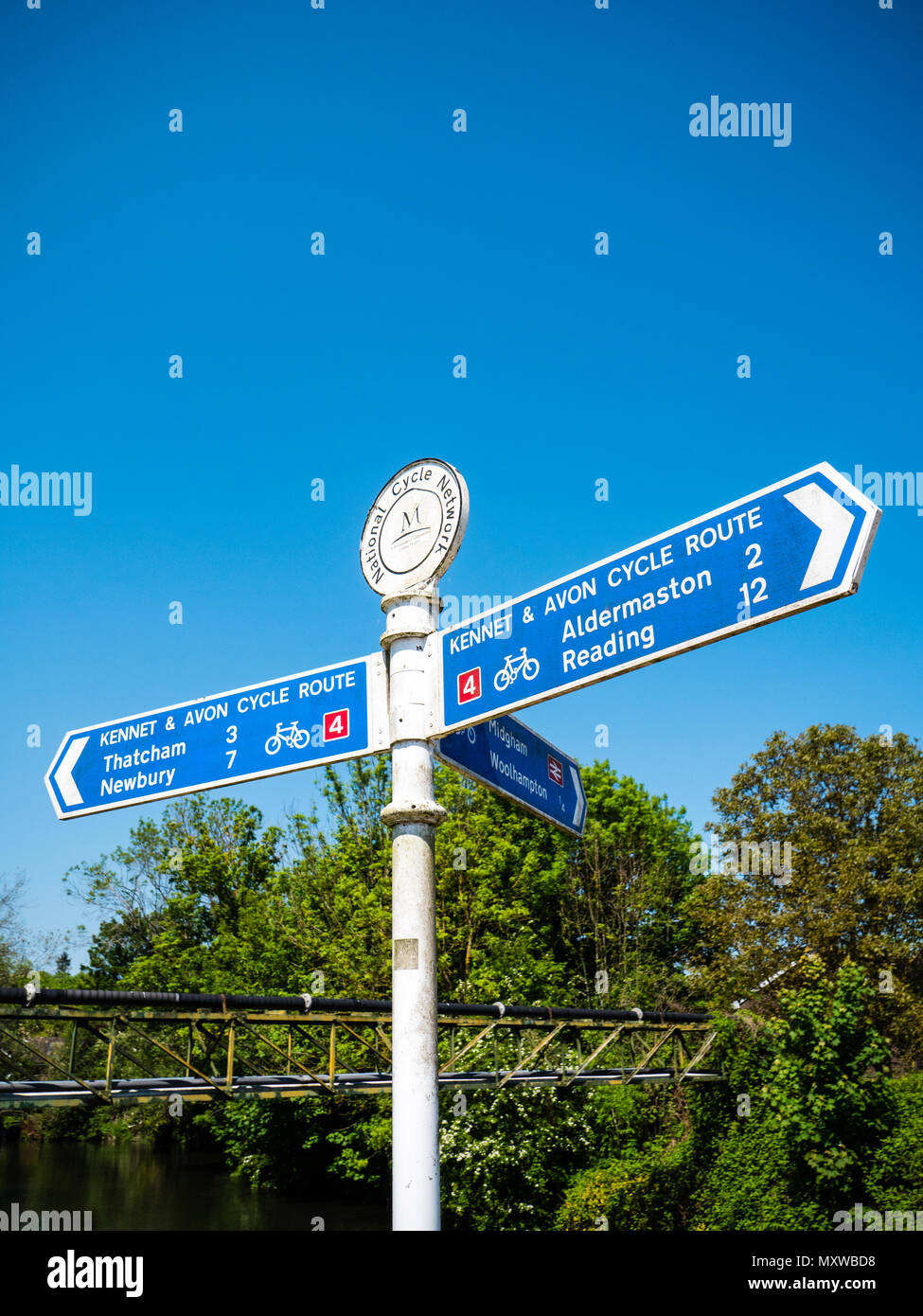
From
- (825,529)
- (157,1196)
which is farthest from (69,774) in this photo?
(157,1196)

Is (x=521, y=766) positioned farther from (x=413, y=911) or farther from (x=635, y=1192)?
(x=635, y=1192)

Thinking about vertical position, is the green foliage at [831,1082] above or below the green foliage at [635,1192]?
above

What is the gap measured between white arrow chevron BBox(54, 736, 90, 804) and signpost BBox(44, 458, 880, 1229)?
30 mm

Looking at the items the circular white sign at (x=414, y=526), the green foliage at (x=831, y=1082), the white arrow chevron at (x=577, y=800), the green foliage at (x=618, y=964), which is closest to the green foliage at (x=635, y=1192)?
the green foliage at (x=618, y=964)

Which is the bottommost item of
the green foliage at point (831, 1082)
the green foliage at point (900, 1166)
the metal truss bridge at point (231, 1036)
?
the green foliage at point (900, 1166)

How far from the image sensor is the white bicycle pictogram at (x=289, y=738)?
15.0 feet

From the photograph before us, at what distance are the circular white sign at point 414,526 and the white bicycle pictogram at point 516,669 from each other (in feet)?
1.70

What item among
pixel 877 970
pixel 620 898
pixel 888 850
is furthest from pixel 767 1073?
pixel 620 898

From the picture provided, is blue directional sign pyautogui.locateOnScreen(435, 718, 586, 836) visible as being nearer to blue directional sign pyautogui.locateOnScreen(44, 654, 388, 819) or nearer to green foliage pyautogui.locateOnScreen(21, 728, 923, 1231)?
blue directional sign pyautogui.locateOnScreen(44, 654, 388, 819)

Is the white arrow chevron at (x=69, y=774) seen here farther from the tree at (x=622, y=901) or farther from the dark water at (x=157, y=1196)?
the tree at (x=622, y=901)

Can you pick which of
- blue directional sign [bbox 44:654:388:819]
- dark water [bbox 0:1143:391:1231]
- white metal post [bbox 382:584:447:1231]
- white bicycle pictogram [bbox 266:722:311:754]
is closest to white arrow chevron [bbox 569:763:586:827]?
white metal post [bbox 382:584:447:1231]

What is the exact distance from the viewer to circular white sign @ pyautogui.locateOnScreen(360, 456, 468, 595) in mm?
4305

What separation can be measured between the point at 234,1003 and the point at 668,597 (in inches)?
232
